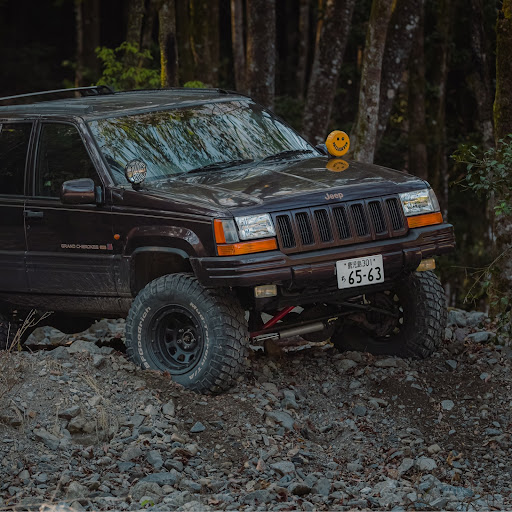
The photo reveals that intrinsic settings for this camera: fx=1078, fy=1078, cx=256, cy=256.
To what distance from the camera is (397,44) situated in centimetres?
1564

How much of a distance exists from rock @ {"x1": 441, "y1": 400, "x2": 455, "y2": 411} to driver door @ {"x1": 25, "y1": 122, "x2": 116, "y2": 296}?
102 inches

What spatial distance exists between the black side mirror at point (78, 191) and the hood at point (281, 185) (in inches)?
16.1

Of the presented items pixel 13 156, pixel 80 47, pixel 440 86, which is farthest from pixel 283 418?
pixel 80 47

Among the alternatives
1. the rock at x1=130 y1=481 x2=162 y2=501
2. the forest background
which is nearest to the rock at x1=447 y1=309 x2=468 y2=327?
the forest background

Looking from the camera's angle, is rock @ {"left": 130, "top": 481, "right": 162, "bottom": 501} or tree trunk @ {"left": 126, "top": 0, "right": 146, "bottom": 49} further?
tree trunk @ {"left": 126, "top": 0, "right": 146, "bottom": 49}

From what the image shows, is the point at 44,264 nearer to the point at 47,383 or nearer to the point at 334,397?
the point at 47,383

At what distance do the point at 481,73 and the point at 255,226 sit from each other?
1526 centimetres

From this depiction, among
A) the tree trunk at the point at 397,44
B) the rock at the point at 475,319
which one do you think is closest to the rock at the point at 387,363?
the rock at the point at 475,319

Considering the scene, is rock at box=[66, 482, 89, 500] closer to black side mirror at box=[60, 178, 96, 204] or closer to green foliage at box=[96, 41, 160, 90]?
black side mirror at box=[60, 178, 96, 204]

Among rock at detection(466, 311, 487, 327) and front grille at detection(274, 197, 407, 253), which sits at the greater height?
front grille at detection(274, 197, 407, 253)

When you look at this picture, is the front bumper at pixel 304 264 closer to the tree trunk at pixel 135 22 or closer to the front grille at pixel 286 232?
the front grille at pixel 286 232

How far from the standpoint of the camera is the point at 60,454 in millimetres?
6664

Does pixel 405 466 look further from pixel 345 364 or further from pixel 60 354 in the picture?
pixel 60 354

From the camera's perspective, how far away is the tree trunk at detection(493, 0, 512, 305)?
9.92 meters
